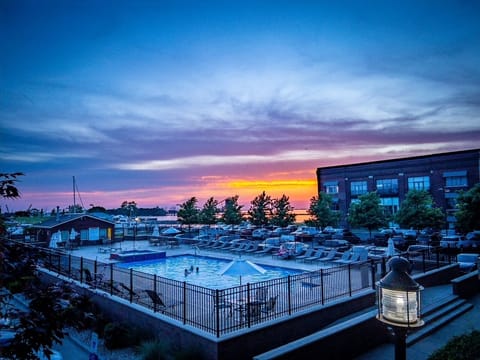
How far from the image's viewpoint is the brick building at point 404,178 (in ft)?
148

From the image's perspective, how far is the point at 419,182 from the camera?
161ft

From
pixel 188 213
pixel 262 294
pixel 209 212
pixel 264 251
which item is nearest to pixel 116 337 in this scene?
pixel 262 294

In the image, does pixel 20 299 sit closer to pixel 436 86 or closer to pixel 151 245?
pixel 151 245

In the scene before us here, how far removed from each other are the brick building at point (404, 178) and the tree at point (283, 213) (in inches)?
540

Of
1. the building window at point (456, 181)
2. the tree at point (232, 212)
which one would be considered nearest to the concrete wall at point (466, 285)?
the tree at point (232, 212)

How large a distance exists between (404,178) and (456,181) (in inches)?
266

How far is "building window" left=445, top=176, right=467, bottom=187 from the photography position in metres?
45.0

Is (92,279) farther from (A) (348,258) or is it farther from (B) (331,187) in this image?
(B) (331,187)

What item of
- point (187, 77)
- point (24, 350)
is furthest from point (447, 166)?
point (24, 350)

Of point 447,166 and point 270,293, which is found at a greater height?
point 447,166

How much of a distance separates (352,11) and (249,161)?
2558 centimetres

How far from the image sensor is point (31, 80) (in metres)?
17.6

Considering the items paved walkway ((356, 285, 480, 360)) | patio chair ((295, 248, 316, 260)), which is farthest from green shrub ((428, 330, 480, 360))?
patio chair ((295, 248, 316, 260))

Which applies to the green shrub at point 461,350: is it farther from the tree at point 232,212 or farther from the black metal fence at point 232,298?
the tree at point 232,212
